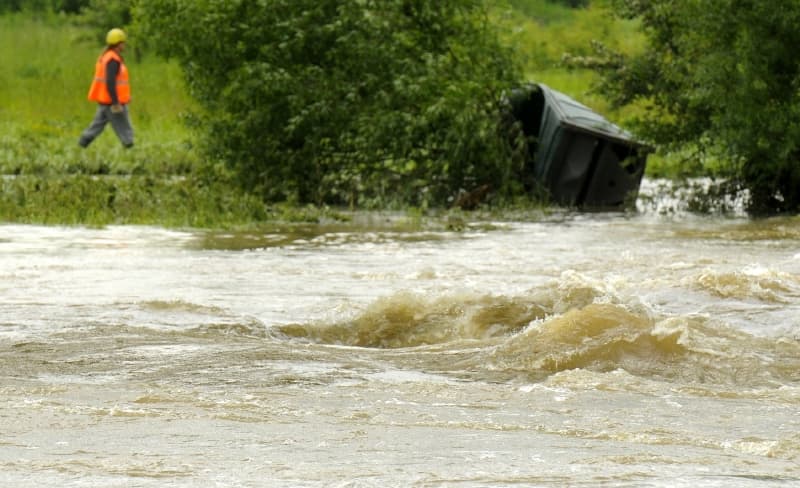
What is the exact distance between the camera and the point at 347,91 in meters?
17.6

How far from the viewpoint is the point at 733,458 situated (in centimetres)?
500

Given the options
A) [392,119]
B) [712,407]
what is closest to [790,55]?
[392,119]

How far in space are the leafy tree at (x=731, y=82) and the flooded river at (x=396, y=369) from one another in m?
4.00

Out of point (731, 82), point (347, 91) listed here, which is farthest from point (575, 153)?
point (347, 91)

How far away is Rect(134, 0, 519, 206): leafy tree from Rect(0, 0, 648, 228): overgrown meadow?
0.53m

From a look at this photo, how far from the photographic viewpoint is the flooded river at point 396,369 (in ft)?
16.0

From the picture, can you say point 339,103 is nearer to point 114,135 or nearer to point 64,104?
point 114,135

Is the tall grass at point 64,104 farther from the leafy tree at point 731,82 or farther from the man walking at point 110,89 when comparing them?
the leafy tree at point 731,82

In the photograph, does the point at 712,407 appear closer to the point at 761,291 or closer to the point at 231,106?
the point at 761,291

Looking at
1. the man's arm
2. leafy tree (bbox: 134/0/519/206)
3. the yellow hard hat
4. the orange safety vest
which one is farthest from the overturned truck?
the man's arm

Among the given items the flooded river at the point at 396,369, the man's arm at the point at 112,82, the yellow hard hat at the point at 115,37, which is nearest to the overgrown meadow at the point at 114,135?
the man's arm at the point at 112,82

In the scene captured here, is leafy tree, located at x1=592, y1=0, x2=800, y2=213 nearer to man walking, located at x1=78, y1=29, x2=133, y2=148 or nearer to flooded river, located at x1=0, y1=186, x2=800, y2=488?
flooded river, located at x1=0, y1=186, x2=800, y2=488

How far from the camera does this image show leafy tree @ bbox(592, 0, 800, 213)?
Answer: 16062mm

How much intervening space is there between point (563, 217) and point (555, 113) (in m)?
1.48
